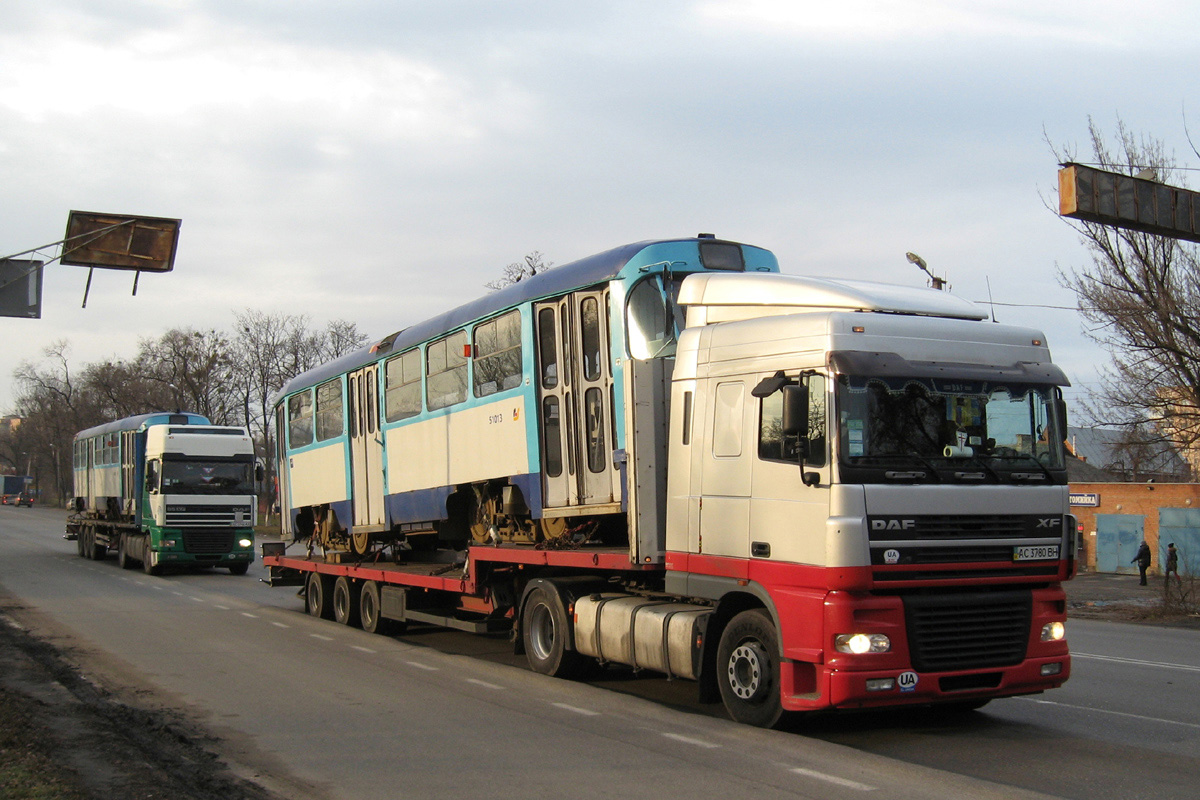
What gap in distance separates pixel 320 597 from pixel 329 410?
3002mm

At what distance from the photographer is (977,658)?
26.5 ft

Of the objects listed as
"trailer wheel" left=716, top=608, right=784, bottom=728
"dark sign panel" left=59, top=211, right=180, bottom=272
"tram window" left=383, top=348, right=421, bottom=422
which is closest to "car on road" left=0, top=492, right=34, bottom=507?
"dark sign panel" left=59, top=211, right=180, bottom=272

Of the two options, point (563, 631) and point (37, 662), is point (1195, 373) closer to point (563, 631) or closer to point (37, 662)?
point (563, 631)

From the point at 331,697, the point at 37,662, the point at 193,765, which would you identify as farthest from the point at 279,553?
the point at 193,765

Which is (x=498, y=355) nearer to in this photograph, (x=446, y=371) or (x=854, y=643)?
(x=446, y=371)

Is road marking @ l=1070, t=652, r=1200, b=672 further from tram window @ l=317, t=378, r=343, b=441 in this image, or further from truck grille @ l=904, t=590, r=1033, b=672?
tram window @ l=317, t=378, r=343, b=441

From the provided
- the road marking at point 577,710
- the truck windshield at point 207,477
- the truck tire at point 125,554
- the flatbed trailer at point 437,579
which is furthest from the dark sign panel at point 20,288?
the truck tire at point 125,554

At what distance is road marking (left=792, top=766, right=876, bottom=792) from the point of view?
22.0 ft

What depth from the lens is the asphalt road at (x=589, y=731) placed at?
22.7ft

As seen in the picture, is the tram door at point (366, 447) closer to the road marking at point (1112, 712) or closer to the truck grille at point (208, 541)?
the road marking at point (1112, 712)

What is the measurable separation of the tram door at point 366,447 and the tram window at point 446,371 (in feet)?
7.01

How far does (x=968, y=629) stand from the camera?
8.05m

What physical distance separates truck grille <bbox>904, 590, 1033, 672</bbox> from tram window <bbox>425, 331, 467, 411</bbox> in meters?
6.98

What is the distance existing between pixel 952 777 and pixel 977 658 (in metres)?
1.27
